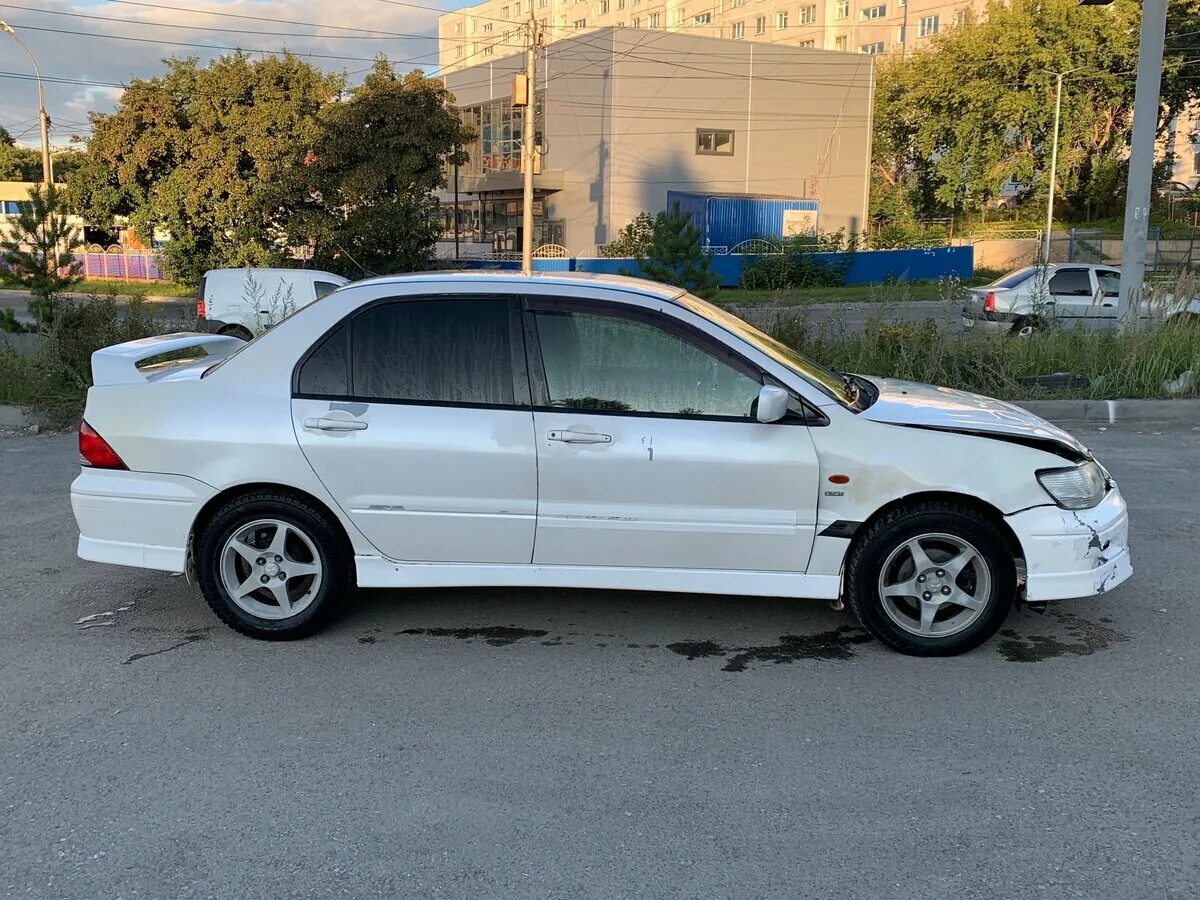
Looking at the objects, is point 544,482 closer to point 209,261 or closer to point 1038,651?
point 1038,651

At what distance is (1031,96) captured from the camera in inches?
1903

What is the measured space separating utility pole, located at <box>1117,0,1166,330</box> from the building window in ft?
106

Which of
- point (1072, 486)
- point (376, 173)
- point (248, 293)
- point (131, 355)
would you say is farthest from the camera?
point (376, 173)

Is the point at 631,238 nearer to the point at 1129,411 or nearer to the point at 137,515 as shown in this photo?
the point at 1129,411

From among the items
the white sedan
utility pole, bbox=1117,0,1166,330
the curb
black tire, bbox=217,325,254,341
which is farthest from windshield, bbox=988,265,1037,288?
the white sedan

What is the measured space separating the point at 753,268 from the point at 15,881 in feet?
110

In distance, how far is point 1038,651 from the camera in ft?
15.2

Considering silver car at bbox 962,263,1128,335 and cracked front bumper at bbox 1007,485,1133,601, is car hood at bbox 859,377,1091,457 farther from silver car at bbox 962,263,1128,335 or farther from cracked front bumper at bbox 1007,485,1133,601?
silver car at bbox 962,263,1128,335

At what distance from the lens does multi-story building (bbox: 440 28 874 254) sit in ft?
139

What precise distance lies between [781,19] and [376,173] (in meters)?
60.6

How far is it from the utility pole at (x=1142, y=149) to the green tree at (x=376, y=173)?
20.3 meters

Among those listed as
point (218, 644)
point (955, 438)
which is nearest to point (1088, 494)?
point (955, 438)

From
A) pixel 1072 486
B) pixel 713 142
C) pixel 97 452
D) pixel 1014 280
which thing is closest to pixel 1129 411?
pixel 1072 486

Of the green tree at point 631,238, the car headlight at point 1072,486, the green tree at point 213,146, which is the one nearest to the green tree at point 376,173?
the green tree at point 213,146
